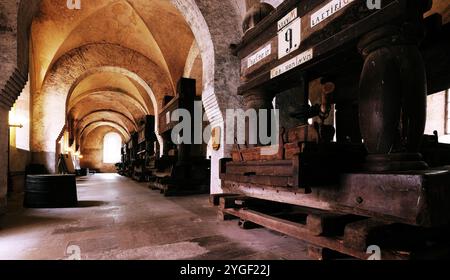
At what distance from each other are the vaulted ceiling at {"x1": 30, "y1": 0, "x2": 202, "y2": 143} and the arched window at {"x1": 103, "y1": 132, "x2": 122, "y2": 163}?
24848mm

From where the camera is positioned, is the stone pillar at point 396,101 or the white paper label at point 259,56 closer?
the stone pillar at point 396,101

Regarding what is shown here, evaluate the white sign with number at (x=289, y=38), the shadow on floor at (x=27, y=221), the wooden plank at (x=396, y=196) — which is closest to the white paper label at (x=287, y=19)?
the white sign with number at (x=289, y=38)

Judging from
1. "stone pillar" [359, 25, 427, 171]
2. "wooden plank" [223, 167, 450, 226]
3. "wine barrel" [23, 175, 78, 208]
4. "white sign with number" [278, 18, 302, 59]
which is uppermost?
"white sign with number" [278, 18, 302, 59]

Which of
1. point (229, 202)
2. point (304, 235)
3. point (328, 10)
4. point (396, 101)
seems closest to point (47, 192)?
point (229, 202)

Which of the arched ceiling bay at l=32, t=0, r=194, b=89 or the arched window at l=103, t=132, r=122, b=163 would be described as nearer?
the arched ceiling bay at l=32, t=0, r=194, b=89

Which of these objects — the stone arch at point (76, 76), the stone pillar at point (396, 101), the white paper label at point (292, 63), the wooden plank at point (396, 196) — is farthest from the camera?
the stone arch at point (76, 76)

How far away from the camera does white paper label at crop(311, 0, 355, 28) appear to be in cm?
272

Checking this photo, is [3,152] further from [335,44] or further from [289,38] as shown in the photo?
[335,44]

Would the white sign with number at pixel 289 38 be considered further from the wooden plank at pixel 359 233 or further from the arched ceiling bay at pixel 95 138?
the arched ceiling bay at pixel 95 138

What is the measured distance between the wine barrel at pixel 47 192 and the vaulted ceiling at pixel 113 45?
6192 millimetres

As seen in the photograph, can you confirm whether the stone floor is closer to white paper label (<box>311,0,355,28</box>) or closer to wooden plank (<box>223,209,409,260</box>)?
wooden plank (<box>223,209,409,260</box>)

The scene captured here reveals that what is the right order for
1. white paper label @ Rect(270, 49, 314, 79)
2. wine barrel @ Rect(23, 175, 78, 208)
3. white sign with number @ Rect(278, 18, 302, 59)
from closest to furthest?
white paper label @ Rect(270, 49, 314, 79) → white sign with number @ Rect(278, 18, 302, 59) → wine barrel @ Rect(23, 175, 78, 208)

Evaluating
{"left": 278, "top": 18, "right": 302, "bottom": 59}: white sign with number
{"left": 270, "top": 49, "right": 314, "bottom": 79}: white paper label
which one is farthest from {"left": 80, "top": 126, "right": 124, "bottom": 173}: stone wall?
{"left": 278, "top": 18, "right": 302, "bottom": 59}: white sign with number

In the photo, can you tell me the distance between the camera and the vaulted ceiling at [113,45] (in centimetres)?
930
